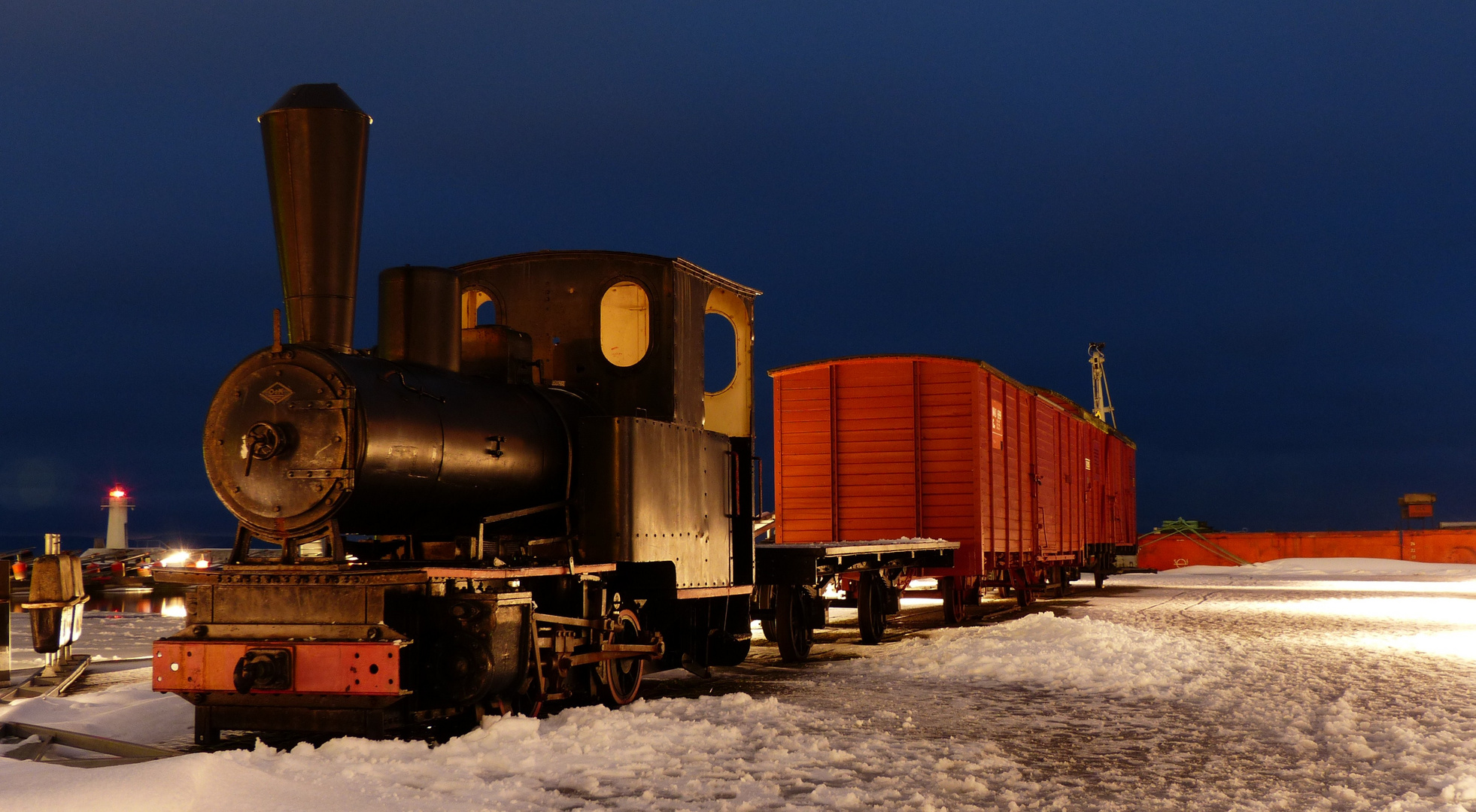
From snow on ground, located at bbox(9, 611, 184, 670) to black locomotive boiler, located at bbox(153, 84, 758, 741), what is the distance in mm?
4959

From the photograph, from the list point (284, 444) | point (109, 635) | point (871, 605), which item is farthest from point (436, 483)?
point (109, 635)

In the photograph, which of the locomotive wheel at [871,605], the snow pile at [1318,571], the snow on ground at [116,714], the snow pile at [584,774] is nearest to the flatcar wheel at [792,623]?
the locomotive wheel at [871,605]

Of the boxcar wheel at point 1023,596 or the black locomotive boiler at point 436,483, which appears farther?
the boxcar wheel at point 1023,596

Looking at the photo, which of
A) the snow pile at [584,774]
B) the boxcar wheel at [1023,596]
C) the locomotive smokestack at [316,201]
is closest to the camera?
the snow pile at [584,774]

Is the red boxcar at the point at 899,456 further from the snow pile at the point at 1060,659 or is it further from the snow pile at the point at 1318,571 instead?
the snow pile at the point at 1318,571

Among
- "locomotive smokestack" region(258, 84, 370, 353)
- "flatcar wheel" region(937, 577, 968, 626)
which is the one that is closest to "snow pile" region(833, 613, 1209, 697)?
"flatcar wheel" region(937, 577, 968, 626)

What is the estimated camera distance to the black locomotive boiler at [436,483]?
622 cm

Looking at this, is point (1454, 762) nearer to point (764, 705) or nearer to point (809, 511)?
point (764, 705)

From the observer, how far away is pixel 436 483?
22.0ft

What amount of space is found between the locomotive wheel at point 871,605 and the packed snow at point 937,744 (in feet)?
3.13

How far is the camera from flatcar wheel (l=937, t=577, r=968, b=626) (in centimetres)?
1581

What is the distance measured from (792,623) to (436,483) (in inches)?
212

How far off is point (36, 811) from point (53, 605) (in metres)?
6.63

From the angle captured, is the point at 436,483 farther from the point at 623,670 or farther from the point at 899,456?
the point at 899,456
